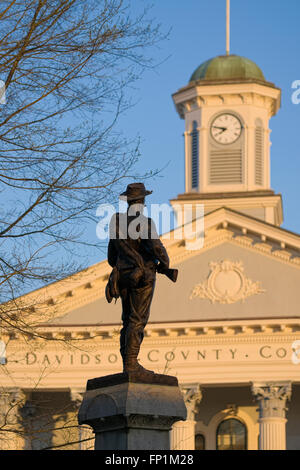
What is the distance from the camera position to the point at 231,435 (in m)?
44.6

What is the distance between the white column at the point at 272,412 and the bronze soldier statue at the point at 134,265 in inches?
1085

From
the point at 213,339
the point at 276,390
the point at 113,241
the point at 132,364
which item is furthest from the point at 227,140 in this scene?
the point at 132,364

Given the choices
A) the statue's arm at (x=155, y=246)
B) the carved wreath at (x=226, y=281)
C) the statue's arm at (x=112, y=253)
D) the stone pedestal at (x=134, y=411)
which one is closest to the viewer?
the stone pedestal at (x=134, y=411)

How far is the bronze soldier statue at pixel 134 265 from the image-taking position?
41.3 feet

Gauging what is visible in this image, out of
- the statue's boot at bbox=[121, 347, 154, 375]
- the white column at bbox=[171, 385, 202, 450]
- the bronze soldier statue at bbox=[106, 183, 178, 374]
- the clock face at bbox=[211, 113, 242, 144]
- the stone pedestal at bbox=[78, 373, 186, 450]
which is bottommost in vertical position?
the stone pedestal at bbox=[78, 373, 186, 450]

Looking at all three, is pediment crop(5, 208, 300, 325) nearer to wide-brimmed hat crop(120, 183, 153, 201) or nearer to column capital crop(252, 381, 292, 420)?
column capital crop(252, 381, 292, 420)

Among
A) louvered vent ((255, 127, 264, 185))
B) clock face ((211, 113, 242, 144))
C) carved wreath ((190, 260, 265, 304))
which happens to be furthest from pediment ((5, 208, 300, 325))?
clock face ((211, 113, 242, 144))

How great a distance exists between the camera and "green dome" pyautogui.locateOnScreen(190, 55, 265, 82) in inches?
2032

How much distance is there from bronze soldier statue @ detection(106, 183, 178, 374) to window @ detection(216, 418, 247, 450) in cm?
3233

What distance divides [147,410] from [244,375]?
2947 centimetres

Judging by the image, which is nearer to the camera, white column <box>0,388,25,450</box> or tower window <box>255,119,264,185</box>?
white column <box>0,388,25,450</box>

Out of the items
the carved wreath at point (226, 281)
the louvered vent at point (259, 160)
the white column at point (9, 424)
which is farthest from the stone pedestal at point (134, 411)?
the louvered vent at point (259, 160)

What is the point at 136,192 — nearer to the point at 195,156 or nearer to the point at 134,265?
the point at 134,265

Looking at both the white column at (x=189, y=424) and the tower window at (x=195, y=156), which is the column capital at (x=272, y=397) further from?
the tower window at (x=195, y=156)
